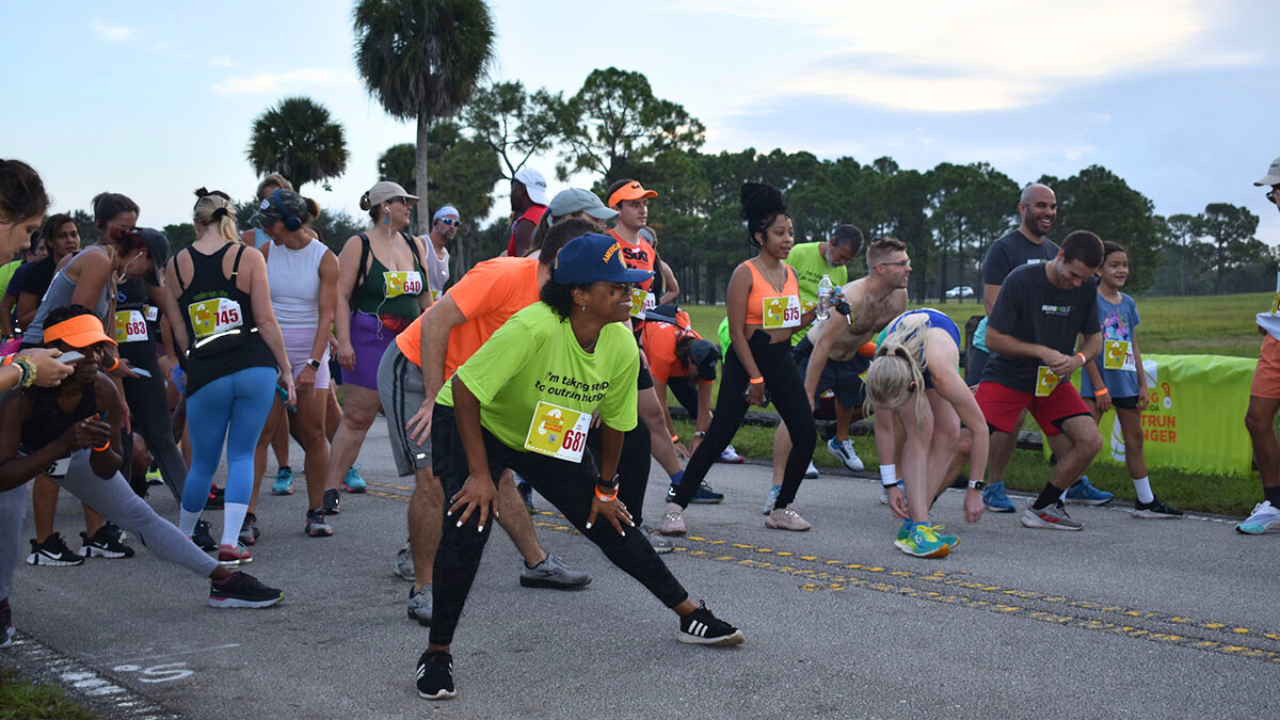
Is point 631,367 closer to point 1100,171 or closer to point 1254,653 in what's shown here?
point 1254,653

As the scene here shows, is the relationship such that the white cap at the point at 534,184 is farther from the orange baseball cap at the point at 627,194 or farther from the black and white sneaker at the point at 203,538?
the black and white sneaker at the point at 203,538

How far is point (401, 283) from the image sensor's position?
7.11m

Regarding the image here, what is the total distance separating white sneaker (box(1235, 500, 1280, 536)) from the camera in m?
6.81

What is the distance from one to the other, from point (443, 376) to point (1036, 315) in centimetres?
408

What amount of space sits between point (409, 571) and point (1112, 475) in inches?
223

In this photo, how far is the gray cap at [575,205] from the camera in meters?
5.47

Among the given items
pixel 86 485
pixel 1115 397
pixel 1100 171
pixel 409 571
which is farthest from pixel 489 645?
pixel 1100 171

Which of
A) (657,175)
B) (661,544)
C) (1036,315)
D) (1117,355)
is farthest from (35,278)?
(657,175)

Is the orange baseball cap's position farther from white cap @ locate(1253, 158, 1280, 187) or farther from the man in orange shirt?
white cap @ locate(1253, 158, 1280, 187)

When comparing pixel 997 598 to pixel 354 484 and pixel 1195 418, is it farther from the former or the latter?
pixel 354 484

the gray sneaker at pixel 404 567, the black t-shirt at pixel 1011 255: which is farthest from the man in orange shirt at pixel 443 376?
the black t-shirt at pixel 1011 255

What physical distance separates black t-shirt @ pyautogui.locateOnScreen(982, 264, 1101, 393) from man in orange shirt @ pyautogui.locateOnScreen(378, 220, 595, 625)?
3.23 meters

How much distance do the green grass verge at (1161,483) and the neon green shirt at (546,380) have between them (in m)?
4.96

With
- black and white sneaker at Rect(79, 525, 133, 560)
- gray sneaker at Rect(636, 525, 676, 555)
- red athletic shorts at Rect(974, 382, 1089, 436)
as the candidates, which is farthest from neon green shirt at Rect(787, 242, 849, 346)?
black and white sneaker at Rect(79, 525, 133, 560)
